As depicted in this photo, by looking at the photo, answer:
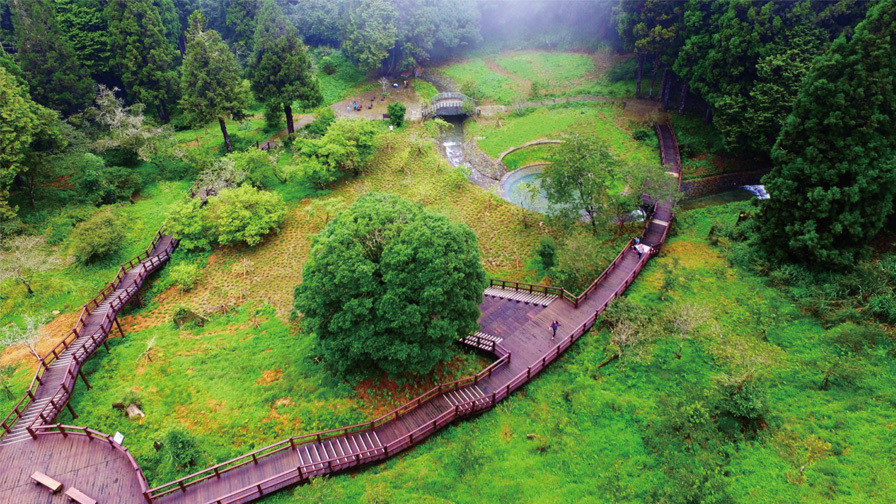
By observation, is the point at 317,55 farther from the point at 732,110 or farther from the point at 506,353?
the point at 506,353

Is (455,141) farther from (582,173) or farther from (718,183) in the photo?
(718,183)

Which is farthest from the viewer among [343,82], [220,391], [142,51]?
[343,82]

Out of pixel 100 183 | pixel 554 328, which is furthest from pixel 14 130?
pixel 554 328

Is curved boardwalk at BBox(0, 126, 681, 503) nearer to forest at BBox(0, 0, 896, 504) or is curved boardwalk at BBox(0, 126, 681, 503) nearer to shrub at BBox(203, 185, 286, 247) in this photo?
forest at BBox(0, 0, 896, 504)

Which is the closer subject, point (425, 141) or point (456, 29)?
point (425, 141)

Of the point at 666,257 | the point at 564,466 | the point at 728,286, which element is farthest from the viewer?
the point at 666,257

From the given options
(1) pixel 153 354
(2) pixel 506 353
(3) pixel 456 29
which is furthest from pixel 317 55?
(2) pixel 506 353

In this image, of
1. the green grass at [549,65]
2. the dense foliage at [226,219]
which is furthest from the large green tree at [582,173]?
the green grass at [549,65]
